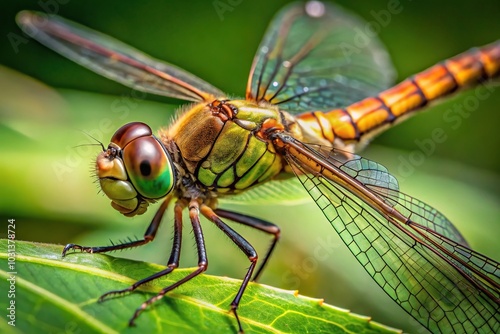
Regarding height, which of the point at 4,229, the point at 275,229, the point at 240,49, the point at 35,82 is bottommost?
the point at 4,229

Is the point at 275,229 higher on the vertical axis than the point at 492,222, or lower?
lower

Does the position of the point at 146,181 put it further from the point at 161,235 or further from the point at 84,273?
the point at 161,235

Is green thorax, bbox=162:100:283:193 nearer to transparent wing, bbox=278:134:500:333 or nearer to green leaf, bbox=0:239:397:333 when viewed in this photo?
transparent wing, bbox=278:134:500:333

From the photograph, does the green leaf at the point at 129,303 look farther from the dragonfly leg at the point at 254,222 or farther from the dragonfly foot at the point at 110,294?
the dragonfly leg at the point at 254,222

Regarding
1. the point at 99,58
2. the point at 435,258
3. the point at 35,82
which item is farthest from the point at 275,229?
the point at 35,82

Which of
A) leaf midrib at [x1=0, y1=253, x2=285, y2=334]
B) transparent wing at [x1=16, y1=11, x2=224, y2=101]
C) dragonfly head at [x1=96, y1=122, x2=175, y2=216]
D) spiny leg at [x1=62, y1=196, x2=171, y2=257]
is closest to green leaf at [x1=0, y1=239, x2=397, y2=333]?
leaf midrib at [x1=0, y1=253, x2=285, y2=334]
